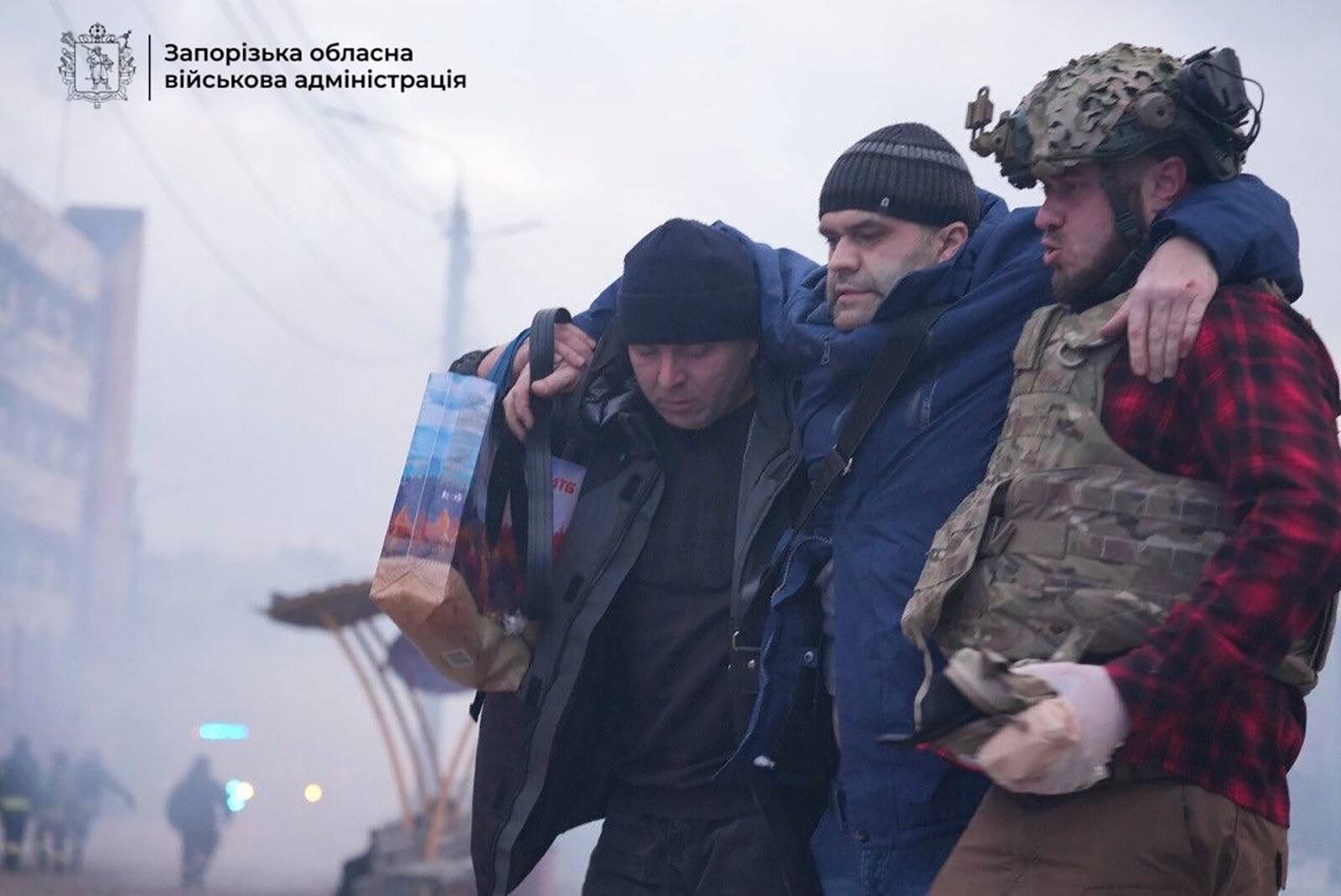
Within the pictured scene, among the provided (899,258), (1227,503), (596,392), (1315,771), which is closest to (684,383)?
(596,392)

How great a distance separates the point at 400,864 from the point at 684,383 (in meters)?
13.1

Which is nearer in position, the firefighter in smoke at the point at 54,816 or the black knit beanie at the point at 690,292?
the black knit beanie at the point at 690,292

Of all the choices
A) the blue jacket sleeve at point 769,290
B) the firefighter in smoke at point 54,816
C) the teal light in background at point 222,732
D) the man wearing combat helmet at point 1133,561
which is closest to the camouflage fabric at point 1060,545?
the man wearing combat helmet at point 1133,561

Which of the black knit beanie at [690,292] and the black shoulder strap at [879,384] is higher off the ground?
the black knit beanie at [690,292]

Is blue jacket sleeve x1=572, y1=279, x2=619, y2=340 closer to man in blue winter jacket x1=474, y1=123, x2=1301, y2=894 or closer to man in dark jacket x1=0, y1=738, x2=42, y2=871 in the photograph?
man in blue winter jacket x1=474, y1=123, x2=1301, y2=894

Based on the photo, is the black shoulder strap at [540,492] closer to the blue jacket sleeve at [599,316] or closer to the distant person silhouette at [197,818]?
the blue jacket sleeve at [599,316]

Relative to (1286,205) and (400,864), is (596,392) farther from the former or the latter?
(400,864)

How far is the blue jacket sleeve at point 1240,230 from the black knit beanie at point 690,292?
1228 millimetres

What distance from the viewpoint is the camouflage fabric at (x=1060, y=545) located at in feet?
7.54

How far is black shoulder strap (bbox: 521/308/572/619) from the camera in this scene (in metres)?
3.69

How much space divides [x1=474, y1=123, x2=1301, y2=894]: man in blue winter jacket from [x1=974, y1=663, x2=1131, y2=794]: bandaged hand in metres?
0.63

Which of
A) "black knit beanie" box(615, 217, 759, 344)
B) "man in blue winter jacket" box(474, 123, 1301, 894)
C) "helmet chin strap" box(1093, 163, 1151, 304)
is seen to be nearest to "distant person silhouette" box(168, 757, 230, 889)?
"black knit beanie" box(615, 217, 759, 344)

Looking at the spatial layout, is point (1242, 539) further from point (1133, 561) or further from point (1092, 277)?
point (1092, 277)

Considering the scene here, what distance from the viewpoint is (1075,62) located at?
266 cm
